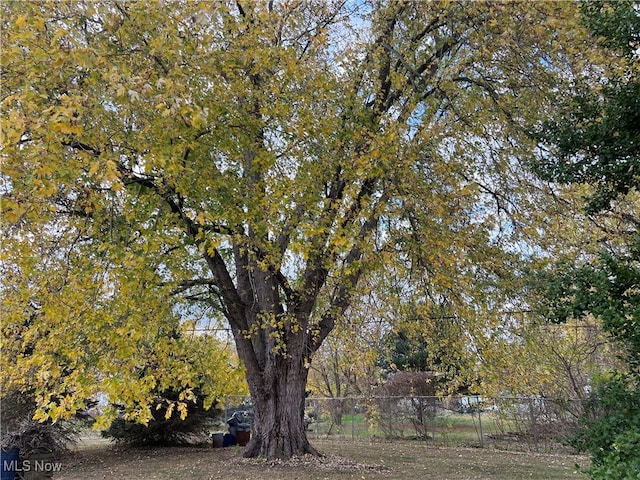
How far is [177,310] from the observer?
7812mm

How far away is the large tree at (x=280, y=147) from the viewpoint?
4.61 metres

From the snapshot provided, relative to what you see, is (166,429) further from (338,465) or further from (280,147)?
(280,147)

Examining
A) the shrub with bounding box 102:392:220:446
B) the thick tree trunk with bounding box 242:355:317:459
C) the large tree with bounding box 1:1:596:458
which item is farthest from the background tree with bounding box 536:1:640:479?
the shrub with bounding box 102:392:220:446

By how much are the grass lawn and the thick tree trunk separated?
1.13 ft

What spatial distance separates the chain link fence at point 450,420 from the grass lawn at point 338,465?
0.73m

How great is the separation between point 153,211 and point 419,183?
3590 millimetres

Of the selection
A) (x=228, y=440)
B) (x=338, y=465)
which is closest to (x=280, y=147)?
(x=338, y=465)

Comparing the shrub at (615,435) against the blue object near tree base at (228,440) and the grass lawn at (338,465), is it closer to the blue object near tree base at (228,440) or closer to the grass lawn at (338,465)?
the grass lawn at (338,465)

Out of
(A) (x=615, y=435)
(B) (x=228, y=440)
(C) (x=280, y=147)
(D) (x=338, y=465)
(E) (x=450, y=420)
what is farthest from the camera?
(E) (x=450, y=420)

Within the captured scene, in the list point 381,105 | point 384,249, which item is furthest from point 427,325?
point 381,105

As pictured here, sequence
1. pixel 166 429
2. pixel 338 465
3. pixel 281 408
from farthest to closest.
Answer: pixel 166 429, pixel 281 408, pixel 338 465

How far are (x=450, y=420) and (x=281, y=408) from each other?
21.5 ft

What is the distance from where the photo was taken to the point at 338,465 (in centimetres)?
799

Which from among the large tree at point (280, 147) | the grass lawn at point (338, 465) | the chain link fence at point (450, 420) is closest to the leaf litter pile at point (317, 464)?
the grass lawn at point (338, 465)
